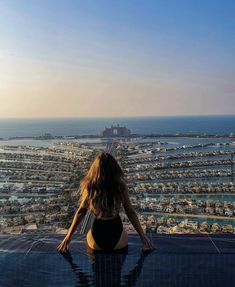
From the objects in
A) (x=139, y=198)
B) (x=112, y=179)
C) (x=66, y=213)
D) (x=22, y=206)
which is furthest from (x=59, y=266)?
(x=139, y=198)

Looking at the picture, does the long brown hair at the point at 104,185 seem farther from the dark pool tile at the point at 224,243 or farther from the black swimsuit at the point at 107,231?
the dark pool tile at the point at 224,243

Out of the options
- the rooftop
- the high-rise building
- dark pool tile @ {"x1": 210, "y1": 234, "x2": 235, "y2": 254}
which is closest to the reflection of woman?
the rooftop

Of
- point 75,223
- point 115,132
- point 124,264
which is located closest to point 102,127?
point 115,132

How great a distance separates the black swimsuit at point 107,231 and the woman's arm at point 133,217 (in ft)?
0.19

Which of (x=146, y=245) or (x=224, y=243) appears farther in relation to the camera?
(x=224, y=243)

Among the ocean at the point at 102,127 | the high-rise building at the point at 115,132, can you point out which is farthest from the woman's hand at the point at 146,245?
the ocean at the point at 102,127

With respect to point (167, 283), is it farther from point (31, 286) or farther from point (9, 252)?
point (9, 252)

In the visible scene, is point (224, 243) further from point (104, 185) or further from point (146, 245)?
point (104, 185)

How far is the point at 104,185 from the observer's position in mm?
1463

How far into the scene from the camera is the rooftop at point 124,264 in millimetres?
1344

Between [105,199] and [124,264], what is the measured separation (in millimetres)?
249

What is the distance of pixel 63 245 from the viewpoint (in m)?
1.59

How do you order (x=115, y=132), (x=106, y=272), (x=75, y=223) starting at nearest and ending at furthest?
(x=106, y=272), (x=75, y=223), (x=115, y=132)

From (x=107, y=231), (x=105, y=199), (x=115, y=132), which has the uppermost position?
(x=105, y=199)
